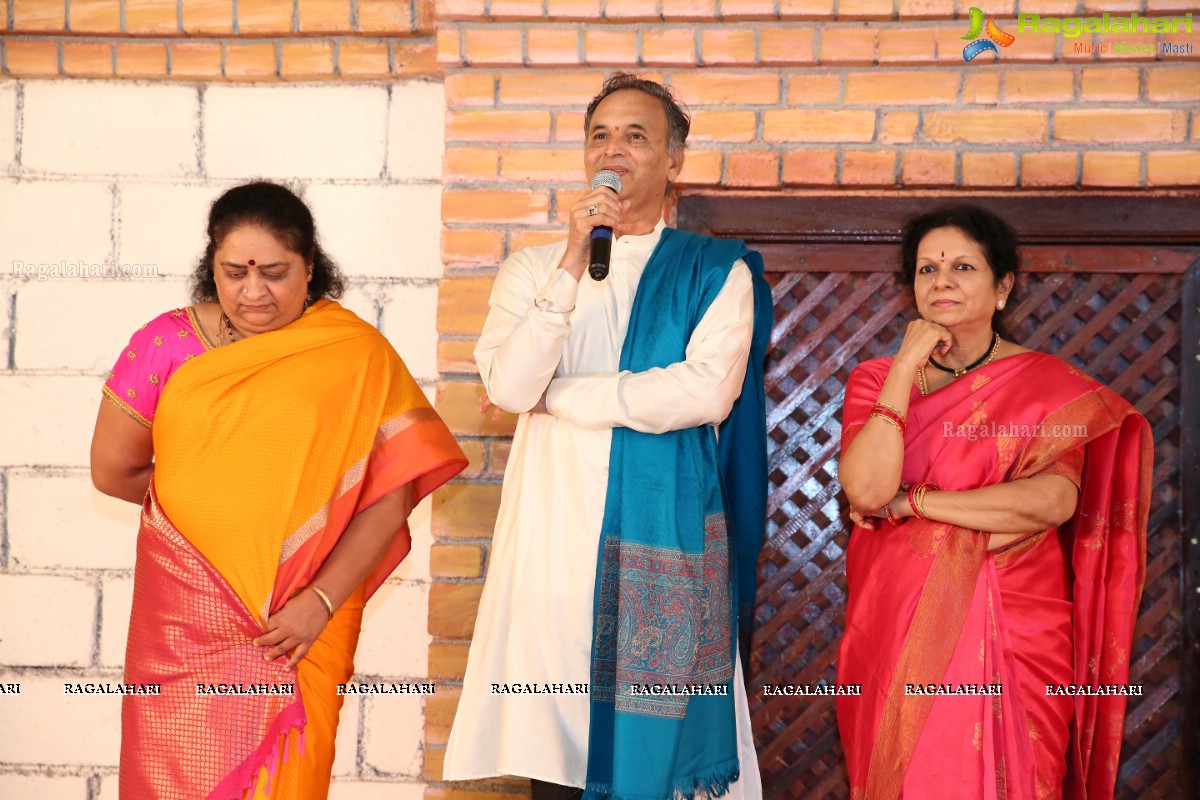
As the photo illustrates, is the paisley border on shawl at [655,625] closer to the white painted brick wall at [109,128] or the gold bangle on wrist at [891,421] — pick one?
the gold bangle on wrist at [891,421]

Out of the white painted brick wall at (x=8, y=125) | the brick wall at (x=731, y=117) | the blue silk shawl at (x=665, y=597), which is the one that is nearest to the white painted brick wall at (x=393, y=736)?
the brick wall at (x=731, y=117)

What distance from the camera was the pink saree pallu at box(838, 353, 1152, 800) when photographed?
102 inches

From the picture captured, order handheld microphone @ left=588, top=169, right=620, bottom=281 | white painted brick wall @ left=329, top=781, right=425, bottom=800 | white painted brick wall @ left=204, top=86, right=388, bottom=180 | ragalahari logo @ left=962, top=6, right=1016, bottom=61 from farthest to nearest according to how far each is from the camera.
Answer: white painted brick wall @ left=204, top=86, right=388, bottom=180 < white painted brick wall @ left=329, top=781, right=425, bottom=800 < ragalahari logo @ left=962, top=6, right=1016, bottom=61 < handheld microphone @ left=588, top=169, right=620, bottom=281

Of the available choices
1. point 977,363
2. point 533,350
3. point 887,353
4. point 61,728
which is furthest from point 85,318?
point 977,363

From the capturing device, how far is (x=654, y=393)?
7.94 ft

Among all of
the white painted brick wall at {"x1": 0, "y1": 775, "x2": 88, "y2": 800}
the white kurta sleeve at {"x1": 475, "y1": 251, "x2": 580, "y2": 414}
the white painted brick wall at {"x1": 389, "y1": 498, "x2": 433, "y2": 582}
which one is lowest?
the white painted brick wall at {"x1": 0, "y1": 775, "x2": 88, "y2": 800}

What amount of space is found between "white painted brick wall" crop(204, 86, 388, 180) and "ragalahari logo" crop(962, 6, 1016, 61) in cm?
165

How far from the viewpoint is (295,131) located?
3.51m

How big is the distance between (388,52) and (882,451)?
1.85 metres

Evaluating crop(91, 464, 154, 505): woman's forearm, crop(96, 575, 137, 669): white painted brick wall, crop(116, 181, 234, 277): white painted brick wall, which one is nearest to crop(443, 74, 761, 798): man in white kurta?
crop(91, 464, 154, 505): woman's forearm

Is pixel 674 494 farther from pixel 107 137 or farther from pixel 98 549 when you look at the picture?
pixel 107 137

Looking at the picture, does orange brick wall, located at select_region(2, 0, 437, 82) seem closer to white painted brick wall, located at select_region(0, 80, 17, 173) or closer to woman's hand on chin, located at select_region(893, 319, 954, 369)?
white painted brick wall, located at select_region(0, 80, 17, 173)

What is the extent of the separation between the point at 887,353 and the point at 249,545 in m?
1.79

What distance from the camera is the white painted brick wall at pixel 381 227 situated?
3.48 metres
